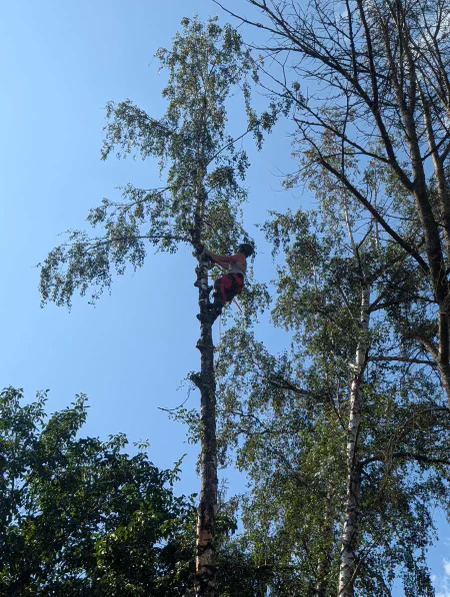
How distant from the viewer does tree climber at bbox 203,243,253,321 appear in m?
11.8

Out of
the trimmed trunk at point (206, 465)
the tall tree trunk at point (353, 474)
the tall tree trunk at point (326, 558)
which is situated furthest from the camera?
the tall tree trunk at point (326, 558)

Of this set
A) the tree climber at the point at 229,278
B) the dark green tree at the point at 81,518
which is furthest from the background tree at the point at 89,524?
the tree climber at the point at 229,278

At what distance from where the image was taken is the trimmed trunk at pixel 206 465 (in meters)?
8.87

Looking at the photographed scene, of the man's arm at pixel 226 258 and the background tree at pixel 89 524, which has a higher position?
the man's arm at pixel 226 258

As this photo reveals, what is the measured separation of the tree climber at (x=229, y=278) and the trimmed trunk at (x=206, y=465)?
40cm

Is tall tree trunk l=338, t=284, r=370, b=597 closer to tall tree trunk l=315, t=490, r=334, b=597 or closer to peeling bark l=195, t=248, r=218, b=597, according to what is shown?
tall tree trunk l=315, t=490, r=334, b=597

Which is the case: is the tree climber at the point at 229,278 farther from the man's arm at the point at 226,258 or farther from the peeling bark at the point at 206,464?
the peeling bark at the point at 206,464

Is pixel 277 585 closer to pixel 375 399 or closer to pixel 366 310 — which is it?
pixel 375 399

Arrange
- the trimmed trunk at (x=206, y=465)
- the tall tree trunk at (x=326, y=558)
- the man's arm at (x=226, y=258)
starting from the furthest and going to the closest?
1. the man's arm at (x=226, y=258)
2. the tall tree trunk at (x=326, y=558)
3. the trimmed trunk at (x=206, y=465)

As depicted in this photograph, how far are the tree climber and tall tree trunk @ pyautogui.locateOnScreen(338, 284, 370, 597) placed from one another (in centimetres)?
201

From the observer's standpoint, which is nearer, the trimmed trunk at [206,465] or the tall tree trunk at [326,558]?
the trimmed trunk at [206,465]

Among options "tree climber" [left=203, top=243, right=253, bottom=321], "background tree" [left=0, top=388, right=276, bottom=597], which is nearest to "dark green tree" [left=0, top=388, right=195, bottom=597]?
"background tree" [left=0, top=388, right=276, bottom=597]

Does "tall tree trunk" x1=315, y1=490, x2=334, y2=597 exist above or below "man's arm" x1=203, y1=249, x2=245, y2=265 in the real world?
below

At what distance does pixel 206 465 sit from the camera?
967cm
